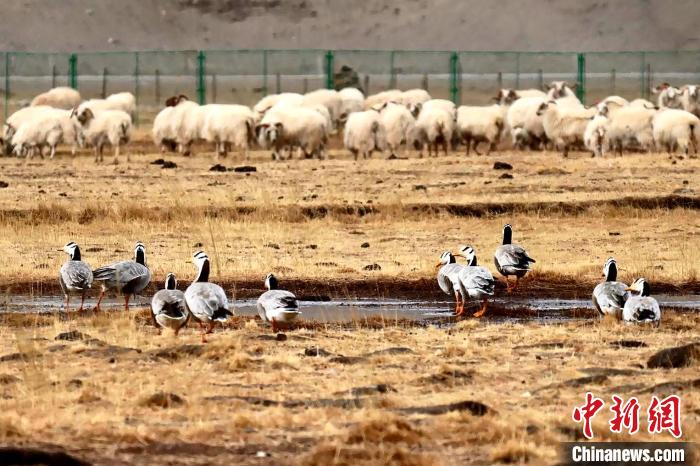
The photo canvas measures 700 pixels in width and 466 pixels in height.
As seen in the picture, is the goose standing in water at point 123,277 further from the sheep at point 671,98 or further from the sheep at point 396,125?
the sheep at point 671,98

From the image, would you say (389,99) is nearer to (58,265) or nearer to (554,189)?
(554,189)

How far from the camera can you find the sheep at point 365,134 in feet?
122

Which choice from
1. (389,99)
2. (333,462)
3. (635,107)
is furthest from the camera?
(389,99)

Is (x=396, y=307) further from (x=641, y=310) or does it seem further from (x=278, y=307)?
(x=641, y=310)

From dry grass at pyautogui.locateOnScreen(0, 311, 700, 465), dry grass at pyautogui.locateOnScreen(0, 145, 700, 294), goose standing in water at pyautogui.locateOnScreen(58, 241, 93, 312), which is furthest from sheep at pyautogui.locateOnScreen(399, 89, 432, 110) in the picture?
dry grass at pyautogui.locateOnScreen(0, 311, 700, 465)

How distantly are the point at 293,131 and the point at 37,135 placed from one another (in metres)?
5.87

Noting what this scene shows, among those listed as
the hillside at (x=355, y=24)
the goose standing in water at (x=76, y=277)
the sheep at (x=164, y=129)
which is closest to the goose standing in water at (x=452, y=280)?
the goose standing in water at (x=76, y=277)

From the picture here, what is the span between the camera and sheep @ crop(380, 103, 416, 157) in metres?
→ 38.0

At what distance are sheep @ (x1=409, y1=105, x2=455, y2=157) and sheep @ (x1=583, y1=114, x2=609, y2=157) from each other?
3520mm

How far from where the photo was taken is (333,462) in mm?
9031

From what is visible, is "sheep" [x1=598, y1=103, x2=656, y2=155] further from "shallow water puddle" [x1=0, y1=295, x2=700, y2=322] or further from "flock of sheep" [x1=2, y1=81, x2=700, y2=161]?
"shallow water puddle" [x1=0, y1=295, x2=700, y2=322]

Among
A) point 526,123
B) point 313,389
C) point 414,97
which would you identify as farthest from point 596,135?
point 313,389

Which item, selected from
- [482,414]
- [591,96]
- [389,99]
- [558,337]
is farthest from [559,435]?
[591,96]

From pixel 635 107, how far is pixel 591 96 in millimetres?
34981
